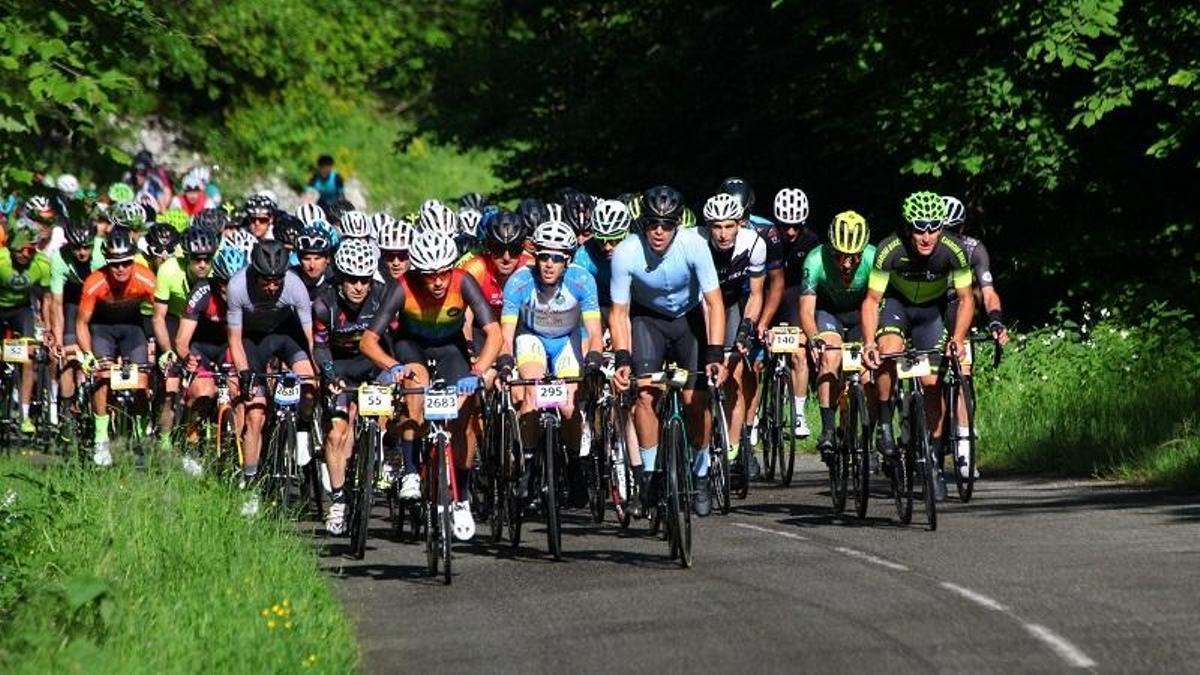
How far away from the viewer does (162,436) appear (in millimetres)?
19375

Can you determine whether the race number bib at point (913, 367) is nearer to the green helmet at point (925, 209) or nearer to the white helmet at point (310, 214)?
the green helmet at point (925, 209)

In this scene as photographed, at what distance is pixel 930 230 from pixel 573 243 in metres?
2.32

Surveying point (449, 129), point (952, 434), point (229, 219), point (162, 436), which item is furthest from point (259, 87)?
point (952, 434)

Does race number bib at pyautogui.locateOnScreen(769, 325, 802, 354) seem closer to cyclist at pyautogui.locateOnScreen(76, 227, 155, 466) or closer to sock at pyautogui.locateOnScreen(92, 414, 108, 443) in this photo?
cyclist at pyautogui.locateOnScreen(76, 227, 155, 466)

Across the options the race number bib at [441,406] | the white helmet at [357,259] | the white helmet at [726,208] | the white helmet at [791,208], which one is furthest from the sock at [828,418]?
the race number bib at [441,406]

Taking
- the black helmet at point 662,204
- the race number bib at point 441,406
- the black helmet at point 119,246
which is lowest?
the race number bib at point 441,406

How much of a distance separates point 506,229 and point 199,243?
3872 mm

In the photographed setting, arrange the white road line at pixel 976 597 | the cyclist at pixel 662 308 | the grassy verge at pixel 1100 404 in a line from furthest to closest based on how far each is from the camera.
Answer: the grassy verge at pixel 1100 404, the cyclist at pixel 662 308, the white road line at pixel 976 597

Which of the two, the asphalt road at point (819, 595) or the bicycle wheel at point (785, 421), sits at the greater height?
the bicycle wheel at point (785, 421)

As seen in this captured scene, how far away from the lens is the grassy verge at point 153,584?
11.1m

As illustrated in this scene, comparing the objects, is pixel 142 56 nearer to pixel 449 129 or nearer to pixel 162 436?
pixel 162 436

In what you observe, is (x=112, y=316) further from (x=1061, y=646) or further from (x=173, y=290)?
(x=1061, y=646)

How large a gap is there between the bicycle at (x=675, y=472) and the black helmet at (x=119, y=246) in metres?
7.65

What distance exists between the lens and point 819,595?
13.1 meters
